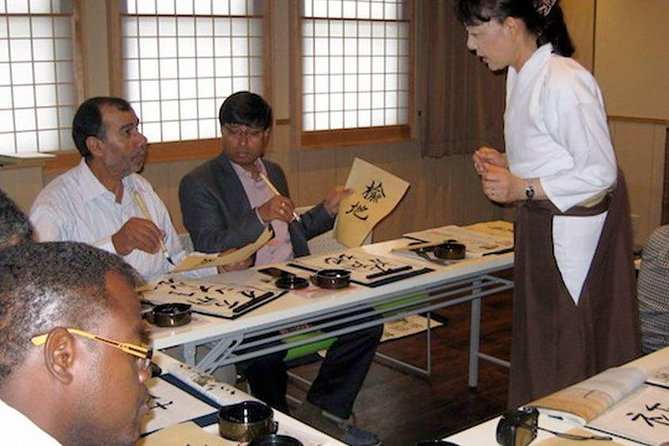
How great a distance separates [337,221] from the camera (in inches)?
127

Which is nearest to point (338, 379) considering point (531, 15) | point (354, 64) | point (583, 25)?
point (531, 15)

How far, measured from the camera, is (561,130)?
231 cm

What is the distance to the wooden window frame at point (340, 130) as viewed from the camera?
5238 mm

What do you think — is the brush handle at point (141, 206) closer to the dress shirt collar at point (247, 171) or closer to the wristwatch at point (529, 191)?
the dress shirt collar at point (247, 171)

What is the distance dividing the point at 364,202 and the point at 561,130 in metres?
0.95

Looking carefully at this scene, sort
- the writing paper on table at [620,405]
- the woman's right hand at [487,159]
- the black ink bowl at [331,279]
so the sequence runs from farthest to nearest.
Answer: the black ink bowl at [331,279], the woman's right hand at [487,159], the writing paper on table at [620,405]

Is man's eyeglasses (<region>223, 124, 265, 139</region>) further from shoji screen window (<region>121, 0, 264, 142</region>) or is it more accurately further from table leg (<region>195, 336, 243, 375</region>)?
shoji screen window (<region>121, 0, 264, 142</region>)

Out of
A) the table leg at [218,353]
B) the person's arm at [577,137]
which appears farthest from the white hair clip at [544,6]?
the table leg at [218,353]

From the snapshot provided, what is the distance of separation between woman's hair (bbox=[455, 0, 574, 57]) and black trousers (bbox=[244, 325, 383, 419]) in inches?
48.4

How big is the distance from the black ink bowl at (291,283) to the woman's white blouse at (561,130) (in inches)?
29.0

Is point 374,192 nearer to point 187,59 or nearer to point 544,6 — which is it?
point 544,6

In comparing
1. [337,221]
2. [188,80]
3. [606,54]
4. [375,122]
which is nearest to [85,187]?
[337,221]

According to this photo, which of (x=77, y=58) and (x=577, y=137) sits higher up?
(x=77, y=58)

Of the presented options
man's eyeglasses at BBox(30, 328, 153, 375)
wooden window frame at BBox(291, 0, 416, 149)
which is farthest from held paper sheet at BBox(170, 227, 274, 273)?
wooden window frame at BBox(291, 0, 416, 149)
